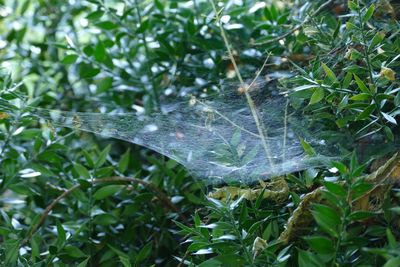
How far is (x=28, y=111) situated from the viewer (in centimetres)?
100

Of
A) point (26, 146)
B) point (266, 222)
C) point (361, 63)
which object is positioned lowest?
point (26, 146)

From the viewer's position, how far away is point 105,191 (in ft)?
3.29

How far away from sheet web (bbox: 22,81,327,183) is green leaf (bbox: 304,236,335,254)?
0.16m

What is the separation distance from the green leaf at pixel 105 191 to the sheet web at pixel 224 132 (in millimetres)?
96

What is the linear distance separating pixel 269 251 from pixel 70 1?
3.07 ft

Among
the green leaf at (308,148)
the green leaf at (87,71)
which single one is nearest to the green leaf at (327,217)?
the green leaf at (308,148)

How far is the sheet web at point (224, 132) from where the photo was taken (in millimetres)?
829

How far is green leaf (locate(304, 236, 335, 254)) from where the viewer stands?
63 cm

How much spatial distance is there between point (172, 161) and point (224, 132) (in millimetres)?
216

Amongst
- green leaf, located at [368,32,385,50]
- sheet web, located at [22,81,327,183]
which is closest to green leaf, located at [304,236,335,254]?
sheet web, located at [22,81,327,183]

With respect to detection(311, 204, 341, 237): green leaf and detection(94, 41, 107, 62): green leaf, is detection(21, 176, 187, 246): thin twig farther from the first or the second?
detection(311, 204, 341, 237): green leaf

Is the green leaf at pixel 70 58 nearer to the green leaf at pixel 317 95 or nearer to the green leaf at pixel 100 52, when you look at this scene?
the green leaf at pixel 100 52

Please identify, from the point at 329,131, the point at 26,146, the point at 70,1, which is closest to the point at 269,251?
the point at 329,131

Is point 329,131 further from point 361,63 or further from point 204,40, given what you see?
point 204,40
